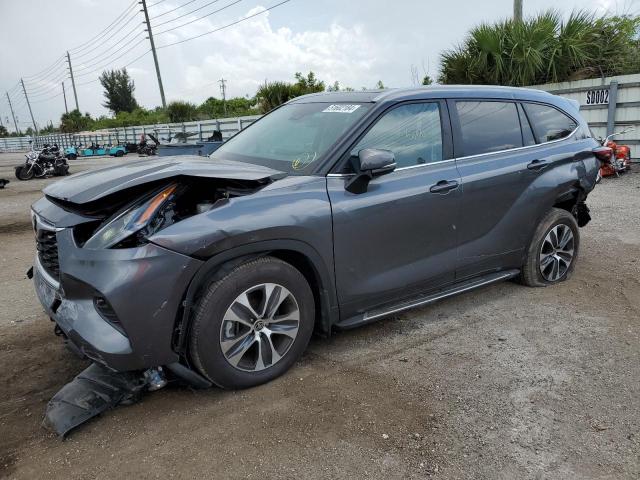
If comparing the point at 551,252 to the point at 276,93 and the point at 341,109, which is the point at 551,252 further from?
the point at 276,93

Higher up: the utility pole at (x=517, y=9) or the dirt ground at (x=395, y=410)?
the utility pole at (x=517, y=9)

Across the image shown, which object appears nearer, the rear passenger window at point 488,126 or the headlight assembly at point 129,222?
the headlight assembly at point 129,222

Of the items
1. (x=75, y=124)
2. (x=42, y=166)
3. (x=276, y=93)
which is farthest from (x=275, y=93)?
A: (x=75, y=124)

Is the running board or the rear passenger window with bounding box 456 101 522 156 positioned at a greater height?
the rear passenger window with bounding box 456 101 522 156

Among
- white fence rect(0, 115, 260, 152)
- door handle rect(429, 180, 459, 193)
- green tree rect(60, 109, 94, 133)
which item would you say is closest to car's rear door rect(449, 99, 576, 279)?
door handle rect(429, 180, 459, 193)

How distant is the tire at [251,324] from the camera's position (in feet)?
8.86

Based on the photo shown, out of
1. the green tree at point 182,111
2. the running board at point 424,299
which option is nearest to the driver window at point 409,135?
the running board at point 424,299

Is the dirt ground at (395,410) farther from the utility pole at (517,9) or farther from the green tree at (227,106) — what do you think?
the green tree at (227,106)

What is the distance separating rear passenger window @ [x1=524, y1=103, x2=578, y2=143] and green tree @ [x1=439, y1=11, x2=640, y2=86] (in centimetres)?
861

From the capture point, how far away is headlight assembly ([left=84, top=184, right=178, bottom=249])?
258 centimetres

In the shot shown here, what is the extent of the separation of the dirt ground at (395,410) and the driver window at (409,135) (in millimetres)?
1294

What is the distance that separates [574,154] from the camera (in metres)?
4.52

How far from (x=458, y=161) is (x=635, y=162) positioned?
9.51m

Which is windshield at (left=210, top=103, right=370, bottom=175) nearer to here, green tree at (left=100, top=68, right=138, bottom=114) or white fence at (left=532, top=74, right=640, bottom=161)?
white fence at (left=532, top=74, right=640, bottom=161)
